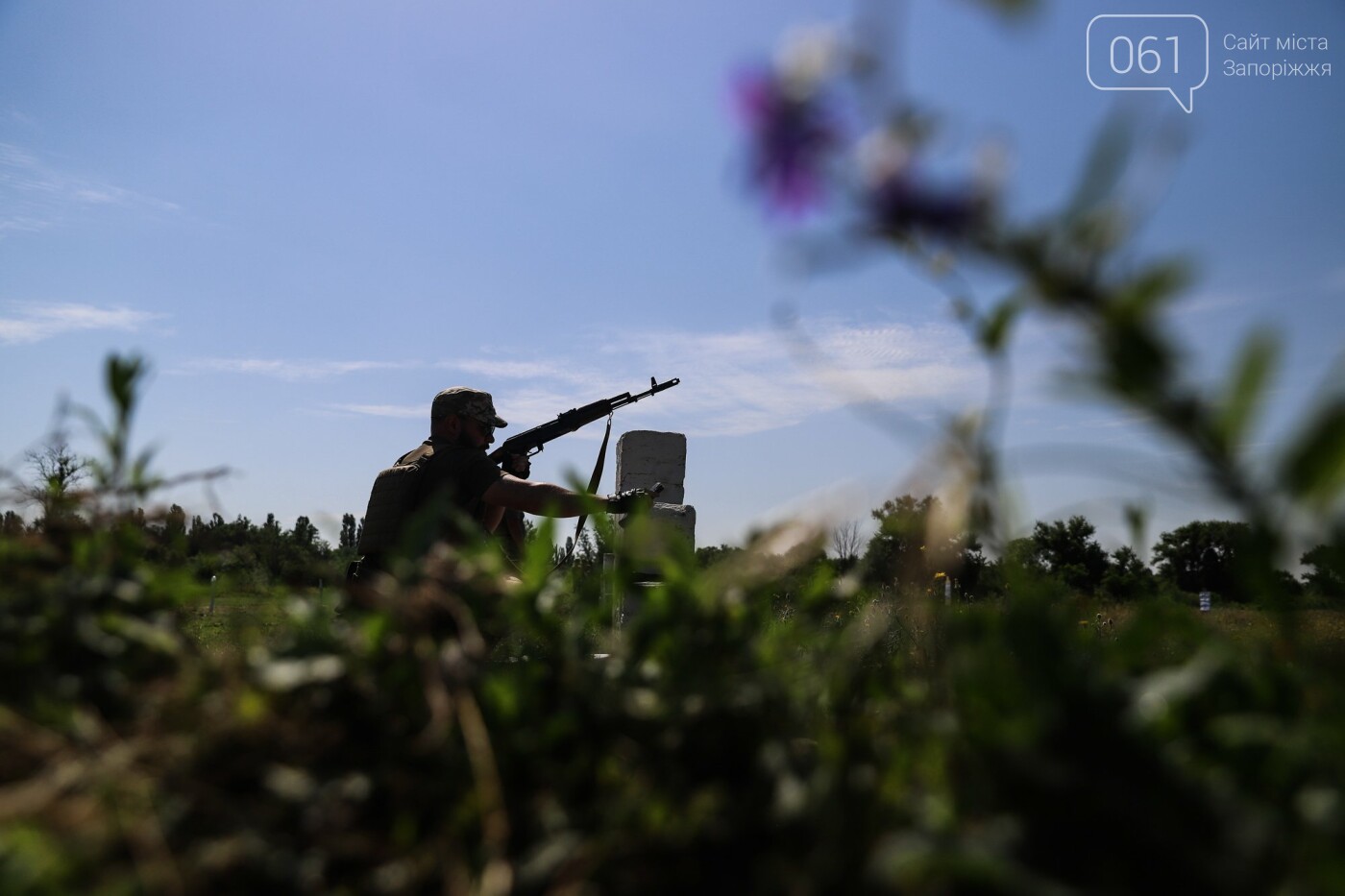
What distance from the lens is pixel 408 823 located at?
24.1 inches

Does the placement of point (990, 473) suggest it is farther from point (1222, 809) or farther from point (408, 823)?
point (408, 823)

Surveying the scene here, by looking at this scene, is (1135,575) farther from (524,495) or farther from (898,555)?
(524,495)

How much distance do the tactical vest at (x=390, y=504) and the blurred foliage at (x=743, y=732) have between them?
5544mm

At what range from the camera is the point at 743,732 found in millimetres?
689

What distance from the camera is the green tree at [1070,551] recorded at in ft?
3.50

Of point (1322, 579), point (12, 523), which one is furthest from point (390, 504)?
point (1322, 579)

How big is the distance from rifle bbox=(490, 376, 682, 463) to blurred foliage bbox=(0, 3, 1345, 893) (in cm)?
748

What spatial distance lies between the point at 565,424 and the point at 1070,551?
6.78 meters

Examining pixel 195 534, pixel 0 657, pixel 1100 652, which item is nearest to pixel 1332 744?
pixel 1100 652

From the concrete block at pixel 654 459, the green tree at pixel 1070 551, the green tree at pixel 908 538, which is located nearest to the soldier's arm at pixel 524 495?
the green tree at pixel 1070 551

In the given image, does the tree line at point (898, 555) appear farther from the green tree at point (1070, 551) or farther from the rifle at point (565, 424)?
the rifle at point (565, 424)

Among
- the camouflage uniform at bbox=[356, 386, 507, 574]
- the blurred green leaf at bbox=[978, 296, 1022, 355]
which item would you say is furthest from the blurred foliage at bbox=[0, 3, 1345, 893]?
the camouflage uniform at bbox=[356, 386, 507, 574]

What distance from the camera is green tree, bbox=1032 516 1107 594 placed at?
107 centimetres

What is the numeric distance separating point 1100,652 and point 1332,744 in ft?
0.69
